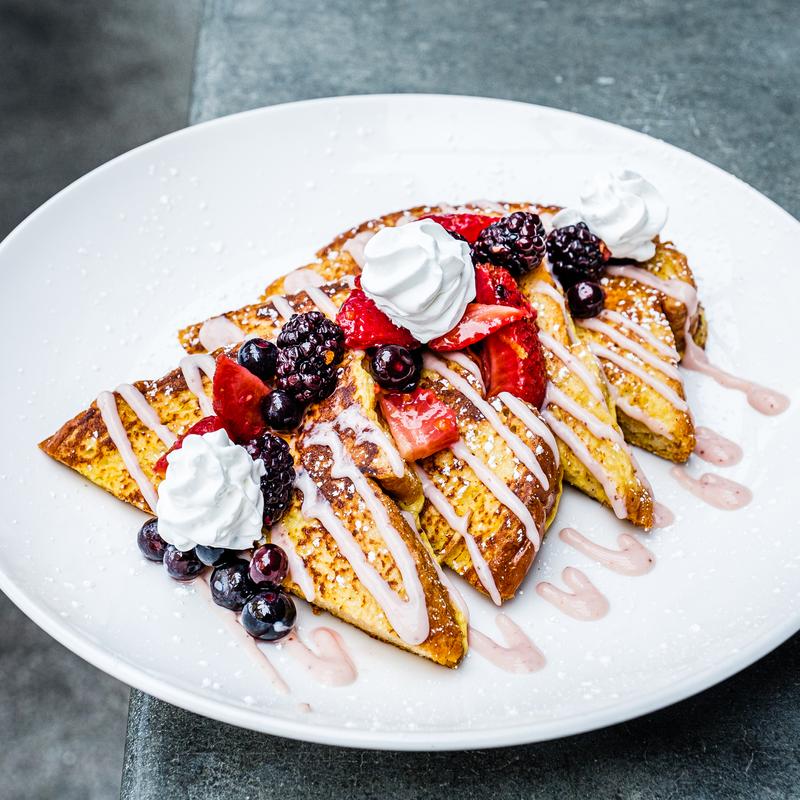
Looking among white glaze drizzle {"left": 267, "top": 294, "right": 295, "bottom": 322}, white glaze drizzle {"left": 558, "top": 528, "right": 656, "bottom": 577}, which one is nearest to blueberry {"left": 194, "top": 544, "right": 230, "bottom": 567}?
white glaze drizzle {"left": 267, "top": 294, "right": 295, "bottom": 322}

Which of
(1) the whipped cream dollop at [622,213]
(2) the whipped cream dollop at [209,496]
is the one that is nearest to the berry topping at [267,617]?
(2) the whipped cream dollop at [209,496]

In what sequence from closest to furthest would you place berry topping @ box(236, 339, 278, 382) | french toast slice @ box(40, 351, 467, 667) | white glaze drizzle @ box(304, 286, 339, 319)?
french toast slice @ box(40, 351, 467, 667)
berry topping @ box(236, 339, 278, 382)
white glaze drizzle @ box(304, 286, 339, 319)

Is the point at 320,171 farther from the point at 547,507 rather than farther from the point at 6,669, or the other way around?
the point at 6,669

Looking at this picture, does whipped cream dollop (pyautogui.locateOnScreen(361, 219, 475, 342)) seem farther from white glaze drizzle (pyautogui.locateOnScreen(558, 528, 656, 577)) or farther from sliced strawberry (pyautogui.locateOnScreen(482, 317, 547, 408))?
white glaze drizzle (pyautogui.locateOnScreen(558, 528, 656, 577))

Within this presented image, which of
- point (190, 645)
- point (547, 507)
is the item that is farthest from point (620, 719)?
point (190, 645)

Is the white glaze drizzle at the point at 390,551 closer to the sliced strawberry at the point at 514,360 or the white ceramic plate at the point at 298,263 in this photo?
the white ceramic plate at the point at 298,263

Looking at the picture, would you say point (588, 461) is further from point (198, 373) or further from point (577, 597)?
point (198, 373)
